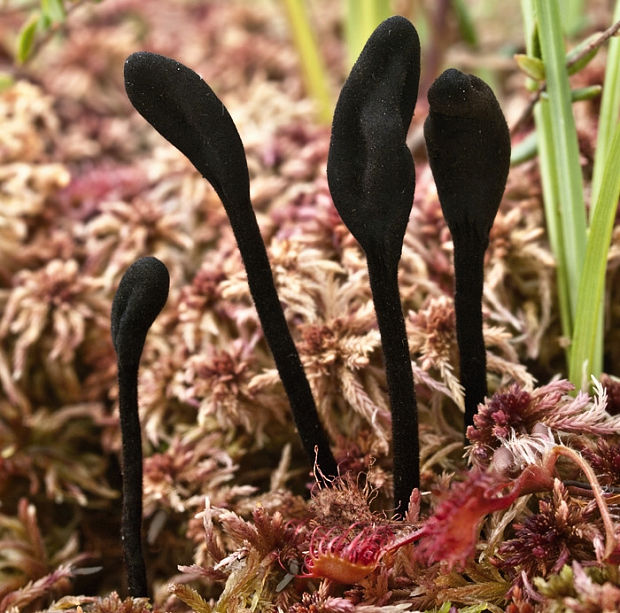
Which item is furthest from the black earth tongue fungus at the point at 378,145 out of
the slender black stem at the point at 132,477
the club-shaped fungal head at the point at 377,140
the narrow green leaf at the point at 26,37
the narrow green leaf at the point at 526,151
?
the narrow green leaf at the point at 26,37

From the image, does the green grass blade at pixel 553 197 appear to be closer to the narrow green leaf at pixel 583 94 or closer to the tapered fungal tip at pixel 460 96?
the narrow green leaf at pixel 583 94

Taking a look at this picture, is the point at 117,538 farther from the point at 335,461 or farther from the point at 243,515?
the point at 335,461

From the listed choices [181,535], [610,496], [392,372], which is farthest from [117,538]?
[610,496]

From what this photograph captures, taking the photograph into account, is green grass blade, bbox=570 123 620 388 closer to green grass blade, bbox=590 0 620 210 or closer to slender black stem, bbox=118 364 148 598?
green grass blade, bbox=590 0 620 210

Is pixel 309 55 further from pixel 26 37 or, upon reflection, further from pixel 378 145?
pixel 378 145

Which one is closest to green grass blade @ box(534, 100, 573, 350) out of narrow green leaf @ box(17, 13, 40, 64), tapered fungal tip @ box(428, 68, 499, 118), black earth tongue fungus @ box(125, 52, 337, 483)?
tapered fungal tip @ box(428, 68, 499, 118)

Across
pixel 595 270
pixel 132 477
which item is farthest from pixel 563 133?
pixel 132 477
